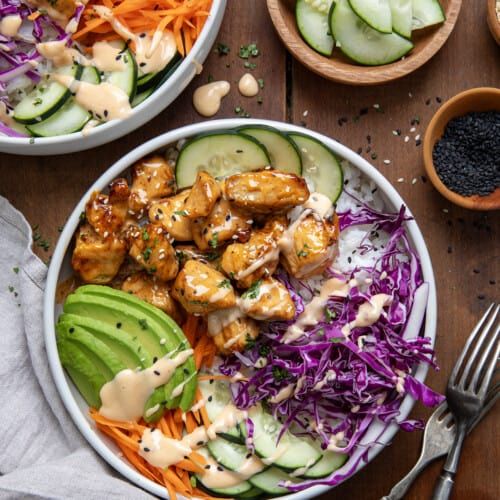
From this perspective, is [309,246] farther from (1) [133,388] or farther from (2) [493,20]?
(2) [493,20]

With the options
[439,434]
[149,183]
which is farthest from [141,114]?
[439,434]

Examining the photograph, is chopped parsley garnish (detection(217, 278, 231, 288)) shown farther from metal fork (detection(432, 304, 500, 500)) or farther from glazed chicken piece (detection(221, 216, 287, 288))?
metal fork (detection(432, 304, 500, 500))

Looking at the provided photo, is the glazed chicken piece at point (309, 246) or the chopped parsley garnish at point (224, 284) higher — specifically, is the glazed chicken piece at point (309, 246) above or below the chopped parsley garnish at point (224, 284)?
A: above

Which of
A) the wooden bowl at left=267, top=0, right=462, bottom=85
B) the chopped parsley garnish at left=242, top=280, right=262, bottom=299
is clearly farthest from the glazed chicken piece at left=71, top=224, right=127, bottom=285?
the wooden bowl at left=267, top=0, right=462, bottom=85

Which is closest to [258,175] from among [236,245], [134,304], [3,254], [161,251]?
[236,245]

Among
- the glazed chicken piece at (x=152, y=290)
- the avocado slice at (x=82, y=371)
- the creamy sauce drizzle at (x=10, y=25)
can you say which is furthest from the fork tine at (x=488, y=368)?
the creamy sauce drizzle at (x=10, y=25)

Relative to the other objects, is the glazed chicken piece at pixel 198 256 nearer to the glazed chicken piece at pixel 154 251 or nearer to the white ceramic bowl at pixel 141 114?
the glazed chicken piece at pixel 154 251
